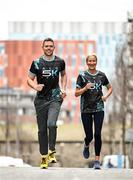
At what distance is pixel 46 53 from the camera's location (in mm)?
12820

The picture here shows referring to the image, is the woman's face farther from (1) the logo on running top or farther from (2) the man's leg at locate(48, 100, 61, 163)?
(2) the man's leg at locate(48, 100, 61, 163)

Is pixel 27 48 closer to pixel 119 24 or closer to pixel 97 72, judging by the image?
pixel 119 24

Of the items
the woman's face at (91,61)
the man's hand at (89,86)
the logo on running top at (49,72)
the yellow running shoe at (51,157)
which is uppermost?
the woman's face at (91,61)

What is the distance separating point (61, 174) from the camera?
11.7 meters

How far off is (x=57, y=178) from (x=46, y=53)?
7.20ft

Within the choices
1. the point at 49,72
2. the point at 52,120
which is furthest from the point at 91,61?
the point at 52,120

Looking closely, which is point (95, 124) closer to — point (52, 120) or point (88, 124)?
point (88, 124)

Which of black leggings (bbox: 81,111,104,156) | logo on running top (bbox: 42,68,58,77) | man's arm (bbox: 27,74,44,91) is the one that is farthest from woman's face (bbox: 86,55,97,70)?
man's arm (bbox: 27,74,44,91)

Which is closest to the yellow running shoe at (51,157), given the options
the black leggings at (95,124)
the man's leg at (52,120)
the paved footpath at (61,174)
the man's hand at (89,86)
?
the man's leg at (52,120)

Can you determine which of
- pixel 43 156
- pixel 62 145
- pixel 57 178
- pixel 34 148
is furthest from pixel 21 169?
pixel 62 145

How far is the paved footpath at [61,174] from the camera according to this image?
11398mm

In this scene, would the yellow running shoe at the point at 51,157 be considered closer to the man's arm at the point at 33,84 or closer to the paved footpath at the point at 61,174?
the paved footpath at the point at 61,174

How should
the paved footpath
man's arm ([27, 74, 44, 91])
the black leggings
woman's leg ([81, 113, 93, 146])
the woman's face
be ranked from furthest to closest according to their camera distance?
woman's leg ([81, 113, 93, 146]) → the black leggings → the woman's face → man's arm ([27, 74, 44, 91]) → the paved footpath

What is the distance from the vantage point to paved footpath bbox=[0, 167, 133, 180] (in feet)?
37.4
